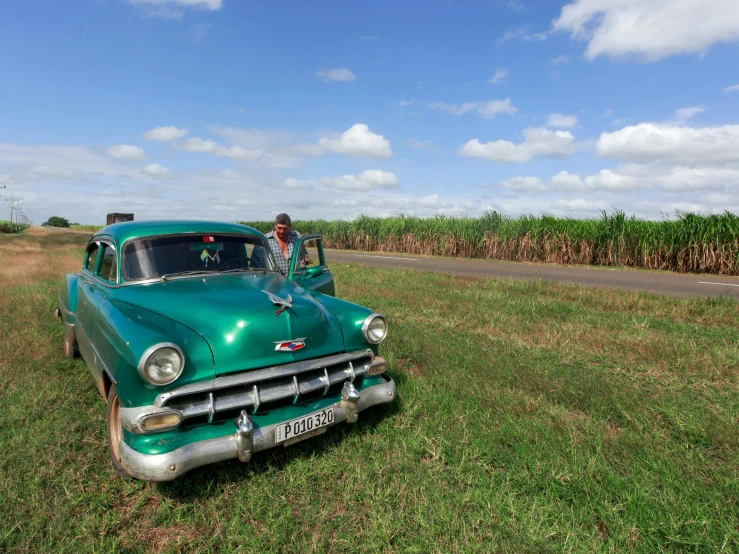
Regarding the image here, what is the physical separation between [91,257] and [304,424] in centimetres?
361

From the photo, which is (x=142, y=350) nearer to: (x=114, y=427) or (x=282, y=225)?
(x=114, y=427)

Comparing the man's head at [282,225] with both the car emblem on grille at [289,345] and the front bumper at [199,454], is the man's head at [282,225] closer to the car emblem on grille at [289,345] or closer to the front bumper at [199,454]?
the car emblem on grille at [289,345]

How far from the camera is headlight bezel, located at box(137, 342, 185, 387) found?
8.64 ft

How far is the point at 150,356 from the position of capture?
2658mm

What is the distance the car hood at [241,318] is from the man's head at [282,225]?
2.41 metres

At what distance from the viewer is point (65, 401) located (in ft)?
13.8

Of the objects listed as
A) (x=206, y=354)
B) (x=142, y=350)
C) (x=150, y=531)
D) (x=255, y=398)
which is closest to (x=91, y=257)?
(x=142, y=350)

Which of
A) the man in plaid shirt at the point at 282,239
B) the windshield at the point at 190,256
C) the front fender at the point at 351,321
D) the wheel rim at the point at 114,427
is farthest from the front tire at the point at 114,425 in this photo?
the man in plaid shirt at the point at 282,239

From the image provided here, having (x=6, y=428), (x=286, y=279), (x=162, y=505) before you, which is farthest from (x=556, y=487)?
(x=6, y=428)

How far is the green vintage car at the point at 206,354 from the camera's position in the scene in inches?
106

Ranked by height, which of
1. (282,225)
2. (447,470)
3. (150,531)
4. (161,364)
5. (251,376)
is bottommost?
(150,531)

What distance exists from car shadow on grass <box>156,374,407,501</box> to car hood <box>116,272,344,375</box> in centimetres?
74

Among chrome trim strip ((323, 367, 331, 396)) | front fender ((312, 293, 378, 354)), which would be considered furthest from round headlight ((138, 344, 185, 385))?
front fender ((312, 293, 378, 354))

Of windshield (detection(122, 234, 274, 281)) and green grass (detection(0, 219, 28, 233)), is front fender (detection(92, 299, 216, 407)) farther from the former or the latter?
green grass (detection(0, 219, 28, 233))
